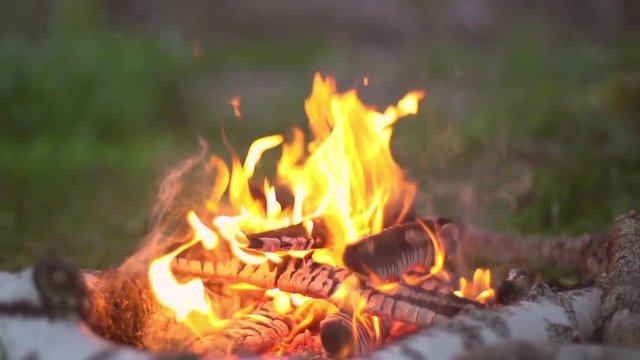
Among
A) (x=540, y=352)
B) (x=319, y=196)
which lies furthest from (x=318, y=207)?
(x=540, y=352)

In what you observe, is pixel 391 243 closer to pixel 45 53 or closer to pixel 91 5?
pixel 45 53

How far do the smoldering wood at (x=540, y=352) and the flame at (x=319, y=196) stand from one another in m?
0.63

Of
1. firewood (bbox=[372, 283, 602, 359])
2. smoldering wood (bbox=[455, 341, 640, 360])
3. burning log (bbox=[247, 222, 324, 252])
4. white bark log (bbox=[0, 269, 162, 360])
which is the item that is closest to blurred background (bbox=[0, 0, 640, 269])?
burning log (bbox=[247, 222, 324, 252])

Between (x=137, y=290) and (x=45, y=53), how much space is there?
181 inches

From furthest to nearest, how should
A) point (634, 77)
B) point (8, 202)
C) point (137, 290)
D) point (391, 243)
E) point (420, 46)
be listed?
point (420, 46), point (634, 77), point (8, 202), point (391, 243), point (137, 290)

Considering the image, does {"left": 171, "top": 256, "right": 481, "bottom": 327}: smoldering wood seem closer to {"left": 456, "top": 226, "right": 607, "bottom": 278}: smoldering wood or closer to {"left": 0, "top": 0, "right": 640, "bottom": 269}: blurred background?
{"left": 456, "top": 226, "right": 607, "bottom": 278}: smoldering wood

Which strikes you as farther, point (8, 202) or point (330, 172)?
point (8, 202)

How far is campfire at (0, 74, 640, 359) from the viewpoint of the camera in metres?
1.94

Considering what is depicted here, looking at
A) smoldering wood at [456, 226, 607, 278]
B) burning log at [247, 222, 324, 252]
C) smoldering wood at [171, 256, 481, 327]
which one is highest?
burning log at [247, 222, 324, 252]

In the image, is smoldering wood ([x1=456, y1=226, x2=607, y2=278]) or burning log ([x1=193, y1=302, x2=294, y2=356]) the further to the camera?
smoldering wood ([x1=456, y1=226, x2=607, y2=278])

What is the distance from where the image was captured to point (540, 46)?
254 inches

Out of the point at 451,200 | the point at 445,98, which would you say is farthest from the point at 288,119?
the point at 451,200

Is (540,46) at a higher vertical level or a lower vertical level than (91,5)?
lower

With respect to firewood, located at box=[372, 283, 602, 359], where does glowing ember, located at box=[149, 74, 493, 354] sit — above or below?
above
